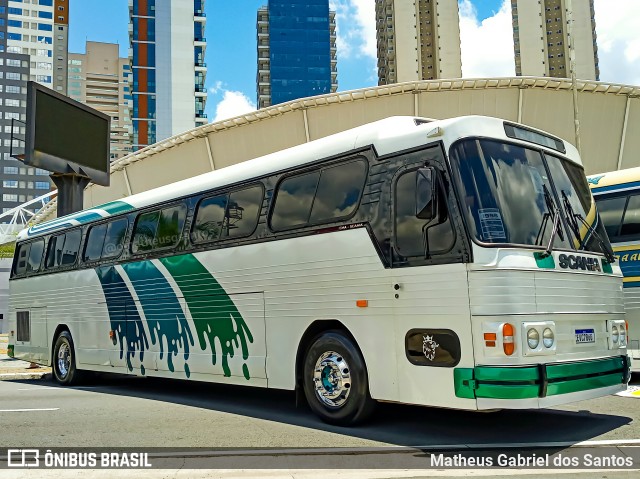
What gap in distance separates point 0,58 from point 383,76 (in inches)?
3236

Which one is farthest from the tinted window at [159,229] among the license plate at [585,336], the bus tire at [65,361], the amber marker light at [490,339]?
the license plate at [585,336]

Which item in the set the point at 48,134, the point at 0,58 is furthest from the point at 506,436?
the point at 0,58

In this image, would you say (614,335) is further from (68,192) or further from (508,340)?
(68,192)

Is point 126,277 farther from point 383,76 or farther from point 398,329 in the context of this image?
point 383,76

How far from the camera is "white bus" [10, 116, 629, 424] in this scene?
6043 millimetres

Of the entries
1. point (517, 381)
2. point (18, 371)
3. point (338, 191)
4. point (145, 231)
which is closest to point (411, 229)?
point (338, 191)

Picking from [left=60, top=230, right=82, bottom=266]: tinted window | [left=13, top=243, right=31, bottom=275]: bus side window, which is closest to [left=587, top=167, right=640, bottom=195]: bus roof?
[left=60, top=230, right=82, bottom=266]: tinted window

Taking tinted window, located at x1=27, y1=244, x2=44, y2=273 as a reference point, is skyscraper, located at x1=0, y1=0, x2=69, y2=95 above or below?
above

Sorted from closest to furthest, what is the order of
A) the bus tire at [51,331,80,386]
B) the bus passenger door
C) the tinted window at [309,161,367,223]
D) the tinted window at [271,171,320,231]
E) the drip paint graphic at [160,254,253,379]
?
the bus passenger door
the tinted window at [309,161,367,223]
the tinted window at [271,171,320,231]
the drip paint graphic at [160,254,253,379]
the bus tire at [51,331,80,386]

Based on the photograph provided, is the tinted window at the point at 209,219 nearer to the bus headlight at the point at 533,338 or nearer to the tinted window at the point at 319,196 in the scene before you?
the tinted window at the point at 319,196

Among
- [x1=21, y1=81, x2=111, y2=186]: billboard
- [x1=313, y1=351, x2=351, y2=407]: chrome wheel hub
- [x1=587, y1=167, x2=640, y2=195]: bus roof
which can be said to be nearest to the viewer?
[x1=313, y1=351, x2=351, y2=407]: chrome wheel hub

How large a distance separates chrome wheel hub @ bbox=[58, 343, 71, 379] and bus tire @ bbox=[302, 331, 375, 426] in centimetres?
771

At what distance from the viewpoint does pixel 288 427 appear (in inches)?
296

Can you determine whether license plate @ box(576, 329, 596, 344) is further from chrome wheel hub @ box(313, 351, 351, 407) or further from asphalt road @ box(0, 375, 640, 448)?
chrome wheel hub @ box(313, 351, 351, 407)
